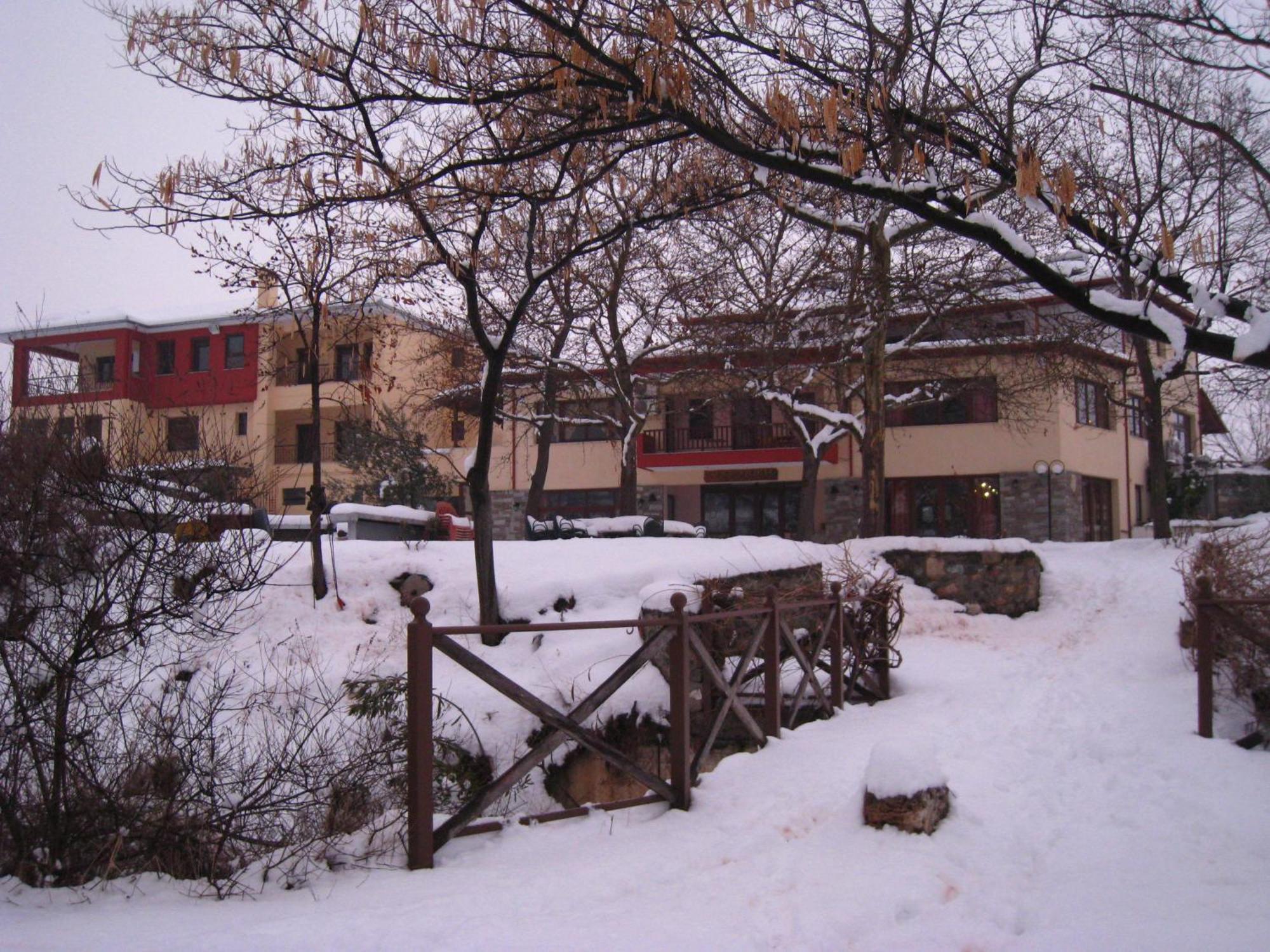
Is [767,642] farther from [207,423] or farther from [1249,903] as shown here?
[207,423]

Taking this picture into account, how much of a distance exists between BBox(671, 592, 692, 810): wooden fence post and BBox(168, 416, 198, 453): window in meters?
3.35

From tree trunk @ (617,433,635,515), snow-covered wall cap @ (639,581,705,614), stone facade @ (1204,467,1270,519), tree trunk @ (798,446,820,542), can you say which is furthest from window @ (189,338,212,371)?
stone facade @ (1204,467,1270,519)

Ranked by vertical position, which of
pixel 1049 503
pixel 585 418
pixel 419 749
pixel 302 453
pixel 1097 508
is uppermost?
pixel 585 418

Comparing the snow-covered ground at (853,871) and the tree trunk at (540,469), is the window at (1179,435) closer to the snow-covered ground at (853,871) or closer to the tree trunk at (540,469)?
the tree trunk at (540,469)

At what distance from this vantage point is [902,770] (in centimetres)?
535

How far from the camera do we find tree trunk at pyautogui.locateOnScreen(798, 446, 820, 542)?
24.3 m

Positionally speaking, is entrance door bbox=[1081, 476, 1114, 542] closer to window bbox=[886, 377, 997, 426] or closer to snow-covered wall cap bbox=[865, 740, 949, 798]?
window bbox=[886, 377, 997, 426]

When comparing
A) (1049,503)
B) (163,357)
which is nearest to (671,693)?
(1049,503)

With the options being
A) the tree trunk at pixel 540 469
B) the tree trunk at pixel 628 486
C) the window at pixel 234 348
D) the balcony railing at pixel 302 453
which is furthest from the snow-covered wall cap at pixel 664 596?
the window at pixel 234 348

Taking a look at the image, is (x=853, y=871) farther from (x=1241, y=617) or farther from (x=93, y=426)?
(x=93, y=426)

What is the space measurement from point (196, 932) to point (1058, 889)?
383cm

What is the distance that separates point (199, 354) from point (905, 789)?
112 ft

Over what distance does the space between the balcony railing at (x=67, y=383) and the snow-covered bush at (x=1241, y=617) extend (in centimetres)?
794

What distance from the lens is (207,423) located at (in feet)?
22.9
